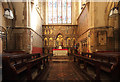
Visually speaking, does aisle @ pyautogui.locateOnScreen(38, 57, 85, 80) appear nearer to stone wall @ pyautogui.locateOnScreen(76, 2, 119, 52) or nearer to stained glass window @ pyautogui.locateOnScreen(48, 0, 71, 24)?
stone wall @ pyautogui.locateOnScreen(76, 2, 119, 52)

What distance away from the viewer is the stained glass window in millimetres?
21609

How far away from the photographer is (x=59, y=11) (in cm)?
2188

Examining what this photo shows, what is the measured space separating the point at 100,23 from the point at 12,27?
29.6 ft

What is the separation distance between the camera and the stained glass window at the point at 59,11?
21.6 metres

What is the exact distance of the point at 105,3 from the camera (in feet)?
37.2

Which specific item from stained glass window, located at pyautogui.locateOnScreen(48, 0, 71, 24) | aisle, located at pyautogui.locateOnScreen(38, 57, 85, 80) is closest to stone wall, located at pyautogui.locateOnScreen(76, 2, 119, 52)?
aisle, located at pyautogui.locateOnScreen(38, 57, 85, 80)

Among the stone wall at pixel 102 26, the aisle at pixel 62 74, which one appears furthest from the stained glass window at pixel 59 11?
the aisle at pixel 62 74

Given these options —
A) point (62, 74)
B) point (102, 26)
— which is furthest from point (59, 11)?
point (62, 74)

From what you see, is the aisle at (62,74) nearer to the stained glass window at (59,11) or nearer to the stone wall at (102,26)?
the stone wall at (102,26)

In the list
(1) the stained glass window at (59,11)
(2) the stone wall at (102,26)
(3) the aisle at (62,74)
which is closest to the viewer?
(3) the aisle at (62,74)

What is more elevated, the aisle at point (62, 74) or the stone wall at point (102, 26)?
the stone wall at point (102, 26)

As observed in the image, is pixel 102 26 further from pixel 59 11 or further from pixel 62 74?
pixel 59 11

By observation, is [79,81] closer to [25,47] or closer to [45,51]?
[25,47]

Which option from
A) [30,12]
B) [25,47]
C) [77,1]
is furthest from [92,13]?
[77,1]
